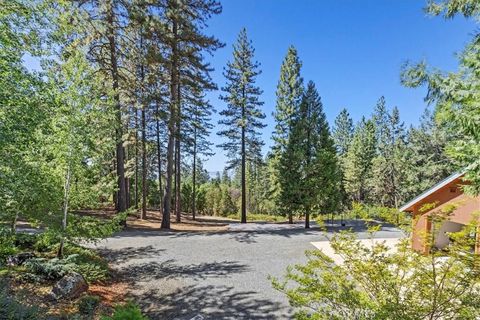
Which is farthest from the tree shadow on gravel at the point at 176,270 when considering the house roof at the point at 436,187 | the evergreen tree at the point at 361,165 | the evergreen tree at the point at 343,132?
the evergreen tree at the point at 343,132

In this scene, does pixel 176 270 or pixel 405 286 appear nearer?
pixel 405 286

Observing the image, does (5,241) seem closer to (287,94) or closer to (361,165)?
(287,94)

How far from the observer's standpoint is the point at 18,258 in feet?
20.7

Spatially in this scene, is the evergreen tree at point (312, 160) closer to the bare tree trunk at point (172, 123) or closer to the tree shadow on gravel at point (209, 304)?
the bare tree trunk at point (172, 123)

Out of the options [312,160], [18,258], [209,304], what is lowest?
[209,304]

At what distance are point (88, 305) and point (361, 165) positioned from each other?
3305 cm

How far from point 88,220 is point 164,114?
7.35 meters

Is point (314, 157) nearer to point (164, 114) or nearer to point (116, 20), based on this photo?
point (164, 114)

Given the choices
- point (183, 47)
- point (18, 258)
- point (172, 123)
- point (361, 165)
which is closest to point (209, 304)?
point (18, 258)

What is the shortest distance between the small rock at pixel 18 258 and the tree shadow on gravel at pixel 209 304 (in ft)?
9.50

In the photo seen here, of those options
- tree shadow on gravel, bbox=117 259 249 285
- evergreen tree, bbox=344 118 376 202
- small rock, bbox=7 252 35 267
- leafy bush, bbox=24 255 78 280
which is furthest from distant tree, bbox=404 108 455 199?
small rock, bbox=7 252 35 267

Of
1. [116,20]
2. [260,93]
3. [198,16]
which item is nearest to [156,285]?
[116,20]

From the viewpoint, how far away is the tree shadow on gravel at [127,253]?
28.2 feet

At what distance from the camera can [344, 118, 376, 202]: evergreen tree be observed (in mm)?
32625
